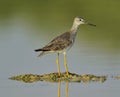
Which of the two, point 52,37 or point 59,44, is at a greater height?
point 52,37

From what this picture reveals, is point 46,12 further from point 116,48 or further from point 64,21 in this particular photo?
point 116,48

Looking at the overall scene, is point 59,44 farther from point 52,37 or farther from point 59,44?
point 52,37

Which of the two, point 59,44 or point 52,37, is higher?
point 52,37

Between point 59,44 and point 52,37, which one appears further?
point 52,37

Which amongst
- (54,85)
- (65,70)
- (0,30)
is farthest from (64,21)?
(54,85)

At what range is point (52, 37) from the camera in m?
24.8

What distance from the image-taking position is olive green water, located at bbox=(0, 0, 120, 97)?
17.2 metres

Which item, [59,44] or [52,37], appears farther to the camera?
[52,37]

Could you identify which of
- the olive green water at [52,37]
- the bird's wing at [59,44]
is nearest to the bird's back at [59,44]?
the bird's wing at [59,44]

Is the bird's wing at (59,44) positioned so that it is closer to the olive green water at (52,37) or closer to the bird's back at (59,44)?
the bird's back at (59,44)

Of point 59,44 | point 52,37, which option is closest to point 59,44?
point 59,44

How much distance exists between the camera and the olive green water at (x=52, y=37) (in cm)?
1722

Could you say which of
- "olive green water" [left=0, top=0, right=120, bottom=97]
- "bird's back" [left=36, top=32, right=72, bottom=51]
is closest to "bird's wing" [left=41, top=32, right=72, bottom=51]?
"bird's back" [left=36, top=32, right=72, bottom=51]

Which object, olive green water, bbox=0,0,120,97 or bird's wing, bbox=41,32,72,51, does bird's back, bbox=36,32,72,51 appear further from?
olive green water, bbox=0,0,120,97
